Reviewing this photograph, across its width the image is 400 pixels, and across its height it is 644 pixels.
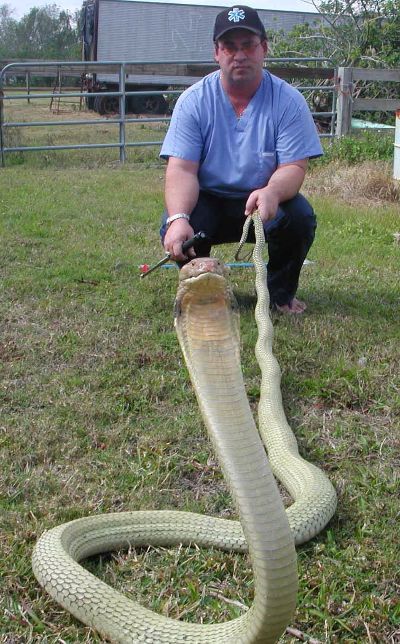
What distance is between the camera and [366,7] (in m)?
15.7

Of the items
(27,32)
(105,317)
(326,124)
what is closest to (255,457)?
(105,317)

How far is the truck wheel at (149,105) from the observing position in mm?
23125

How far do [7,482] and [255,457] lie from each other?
4.28 feet

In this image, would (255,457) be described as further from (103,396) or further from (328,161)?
(328,161)

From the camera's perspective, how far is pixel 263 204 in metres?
3.58

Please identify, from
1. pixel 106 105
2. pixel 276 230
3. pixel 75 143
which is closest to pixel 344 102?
pixel 75 143

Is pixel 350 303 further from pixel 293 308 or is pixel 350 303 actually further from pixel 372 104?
pixel 372 104

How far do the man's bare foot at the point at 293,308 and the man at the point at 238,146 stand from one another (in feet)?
0.04

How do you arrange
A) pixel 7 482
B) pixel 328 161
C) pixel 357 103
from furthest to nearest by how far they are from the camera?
pixel 357 103 → pixel 328 161 → pixel 7 482

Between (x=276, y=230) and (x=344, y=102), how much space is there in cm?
767

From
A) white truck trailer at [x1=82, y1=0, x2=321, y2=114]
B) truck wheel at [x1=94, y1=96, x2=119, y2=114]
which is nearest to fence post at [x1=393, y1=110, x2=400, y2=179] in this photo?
truck wheel at [x1=94, y1=96, x2=119, y2=114]

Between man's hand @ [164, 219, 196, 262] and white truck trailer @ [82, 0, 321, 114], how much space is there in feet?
65.5

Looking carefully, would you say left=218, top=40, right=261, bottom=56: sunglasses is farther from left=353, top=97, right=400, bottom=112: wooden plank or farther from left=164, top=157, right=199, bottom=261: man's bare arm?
left=353, top=97, right=400, bottom=112: wooden plank

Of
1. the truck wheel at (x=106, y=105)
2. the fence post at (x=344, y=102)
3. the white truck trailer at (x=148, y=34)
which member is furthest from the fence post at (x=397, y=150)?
the white truck trailer at (x=148, y=34)
